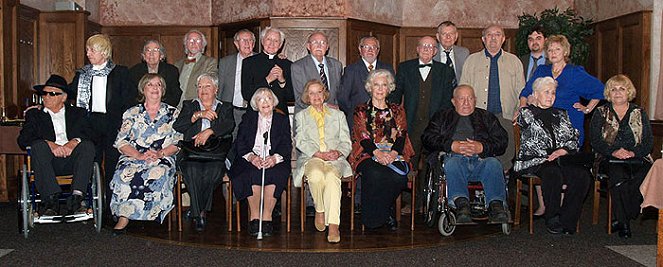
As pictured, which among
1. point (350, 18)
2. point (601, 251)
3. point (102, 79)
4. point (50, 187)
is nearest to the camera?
point (601, 251)

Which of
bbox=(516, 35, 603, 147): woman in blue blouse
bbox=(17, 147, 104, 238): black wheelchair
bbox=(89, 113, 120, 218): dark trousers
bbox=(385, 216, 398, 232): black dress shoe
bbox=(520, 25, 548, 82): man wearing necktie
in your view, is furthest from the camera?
bbox=(520, 25, 548, 82): man wearing necktie

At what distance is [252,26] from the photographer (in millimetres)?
9695

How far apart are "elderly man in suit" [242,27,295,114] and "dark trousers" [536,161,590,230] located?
6.78 feet

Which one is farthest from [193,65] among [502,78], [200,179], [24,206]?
[502,78]

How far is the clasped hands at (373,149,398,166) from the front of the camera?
214 inches

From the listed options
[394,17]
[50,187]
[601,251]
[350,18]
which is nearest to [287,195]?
[50,187]

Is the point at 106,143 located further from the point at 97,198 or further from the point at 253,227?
the point at 253,227

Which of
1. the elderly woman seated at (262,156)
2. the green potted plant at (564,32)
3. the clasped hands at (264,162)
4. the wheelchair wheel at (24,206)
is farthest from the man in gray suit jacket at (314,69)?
the green potted plant at (564,32)

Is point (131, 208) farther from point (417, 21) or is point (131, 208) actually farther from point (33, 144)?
point (417, 21)

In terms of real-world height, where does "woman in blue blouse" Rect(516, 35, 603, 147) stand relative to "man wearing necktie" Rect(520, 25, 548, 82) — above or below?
below

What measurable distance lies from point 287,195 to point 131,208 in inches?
42.8

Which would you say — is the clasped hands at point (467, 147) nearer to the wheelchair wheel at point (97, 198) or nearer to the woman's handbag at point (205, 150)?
the woman's handbag at point (205, 150)

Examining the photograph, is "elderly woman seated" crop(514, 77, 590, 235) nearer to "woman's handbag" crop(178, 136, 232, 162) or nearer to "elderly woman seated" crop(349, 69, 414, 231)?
"elderly woman seated" crop(349, 69, 414, 231)

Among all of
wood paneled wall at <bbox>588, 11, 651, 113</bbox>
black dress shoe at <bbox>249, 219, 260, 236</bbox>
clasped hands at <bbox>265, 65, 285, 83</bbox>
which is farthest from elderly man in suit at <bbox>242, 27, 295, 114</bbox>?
wood paneled wall at <bbox>588, 11, 651, 113</bbox>
